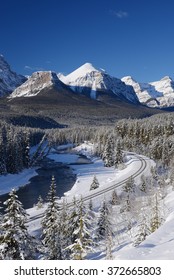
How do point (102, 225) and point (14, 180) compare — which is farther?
point (14, 180)

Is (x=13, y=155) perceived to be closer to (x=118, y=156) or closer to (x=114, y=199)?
(x=118, y=156)

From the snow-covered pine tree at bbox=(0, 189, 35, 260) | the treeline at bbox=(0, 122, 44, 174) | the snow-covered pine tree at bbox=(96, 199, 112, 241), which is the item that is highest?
the treeline at bbox=(0, 122, 44, 174)

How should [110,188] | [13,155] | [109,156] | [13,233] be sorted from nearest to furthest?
[13,233], [110,188], [13,155], [109,156]

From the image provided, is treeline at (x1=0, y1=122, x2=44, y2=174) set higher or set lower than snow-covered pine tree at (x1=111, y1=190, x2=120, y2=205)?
higher

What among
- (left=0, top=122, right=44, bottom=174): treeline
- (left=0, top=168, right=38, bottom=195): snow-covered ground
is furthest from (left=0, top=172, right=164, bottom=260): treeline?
(left=0, top=122, right=44, bottom=174): treeline

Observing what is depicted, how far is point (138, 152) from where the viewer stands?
116125mm

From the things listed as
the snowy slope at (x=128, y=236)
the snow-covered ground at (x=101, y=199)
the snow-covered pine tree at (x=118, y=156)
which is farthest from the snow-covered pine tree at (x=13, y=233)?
the snow-covered pine tree at (x=118, y=156)

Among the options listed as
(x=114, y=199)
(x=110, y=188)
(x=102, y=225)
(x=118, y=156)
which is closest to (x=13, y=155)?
(x=118, y=156)

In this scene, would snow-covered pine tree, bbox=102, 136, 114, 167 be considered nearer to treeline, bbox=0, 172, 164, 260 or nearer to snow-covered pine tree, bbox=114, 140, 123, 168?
snow-covered pine tree, bbox=114, 140, 123, 168

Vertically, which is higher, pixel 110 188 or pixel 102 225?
pixel 110 188

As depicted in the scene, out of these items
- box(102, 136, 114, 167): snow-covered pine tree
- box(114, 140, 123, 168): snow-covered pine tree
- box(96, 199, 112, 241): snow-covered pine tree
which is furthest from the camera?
box(102, 136, 114, 167): snow-covered pine tree

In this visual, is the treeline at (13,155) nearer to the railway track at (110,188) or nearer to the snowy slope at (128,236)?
the snowy slope at (128,236)
